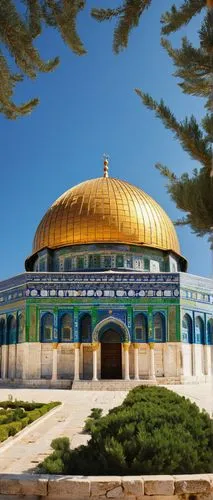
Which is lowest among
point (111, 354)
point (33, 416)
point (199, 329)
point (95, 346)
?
point (33, 416)

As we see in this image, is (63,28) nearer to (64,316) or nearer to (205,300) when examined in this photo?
(64,316)

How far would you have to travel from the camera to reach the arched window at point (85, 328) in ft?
80.0

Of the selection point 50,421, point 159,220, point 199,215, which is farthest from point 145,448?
point 159,220

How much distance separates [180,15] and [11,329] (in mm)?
21922

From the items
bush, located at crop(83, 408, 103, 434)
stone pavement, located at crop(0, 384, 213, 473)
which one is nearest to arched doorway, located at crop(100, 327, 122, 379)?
stone pavement, located at crop(0, 384, 213, 473)

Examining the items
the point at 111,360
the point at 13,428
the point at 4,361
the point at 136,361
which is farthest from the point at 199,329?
the point at 13,428

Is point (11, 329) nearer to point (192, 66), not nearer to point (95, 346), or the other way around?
point (95, 346)

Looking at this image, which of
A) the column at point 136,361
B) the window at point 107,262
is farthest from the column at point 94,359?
the window at point 107,262

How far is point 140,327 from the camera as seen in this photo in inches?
965

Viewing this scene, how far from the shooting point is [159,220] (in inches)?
1169

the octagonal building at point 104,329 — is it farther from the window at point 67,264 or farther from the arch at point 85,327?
the window at point 67,264

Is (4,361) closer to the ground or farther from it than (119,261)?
closer to the ground

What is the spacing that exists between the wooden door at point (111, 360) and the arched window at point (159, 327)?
1.85 metres

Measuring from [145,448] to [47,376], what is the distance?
18751 mm
